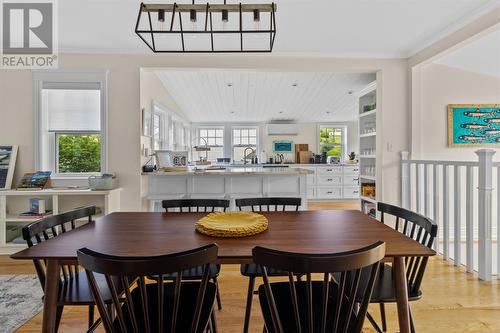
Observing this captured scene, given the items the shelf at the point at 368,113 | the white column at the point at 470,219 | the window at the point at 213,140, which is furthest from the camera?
the window at the point at 213,140

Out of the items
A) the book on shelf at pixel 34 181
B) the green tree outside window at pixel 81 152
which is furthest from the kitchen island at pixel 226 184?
the book on shelf at pixel 34 181

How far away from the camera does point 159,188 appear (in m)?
3.71

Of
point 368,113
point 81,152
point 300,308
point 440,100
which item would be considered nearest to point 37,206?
point 81,152

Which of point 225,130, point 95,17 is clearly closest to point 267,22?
point 95,17

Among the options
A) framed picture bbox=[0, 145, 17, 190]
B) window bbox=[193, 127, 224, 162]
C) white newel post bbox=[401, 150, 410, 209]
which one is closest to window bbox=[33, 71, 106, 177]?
framed picture bbox=[0, 145, 17, 190]

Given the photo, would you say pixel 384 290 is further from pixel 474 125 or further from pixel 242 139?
pixel 242 139

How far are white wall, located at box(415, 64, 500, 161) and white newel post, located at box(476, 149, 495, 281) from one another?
1088 mm

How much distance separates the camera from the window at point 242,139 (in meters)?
7.91

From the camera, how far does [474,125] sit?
3850 mm

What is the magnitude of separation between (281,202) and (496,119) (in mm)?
3603

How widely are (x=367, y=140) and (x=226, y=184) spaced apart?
2.57m

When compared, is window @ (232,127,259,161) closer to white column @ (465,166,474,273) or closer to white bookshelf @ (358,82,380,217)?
white bookshelf @ (358,82,380,217)

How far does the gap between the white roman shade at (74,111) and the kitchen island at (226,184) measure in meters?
1.00
